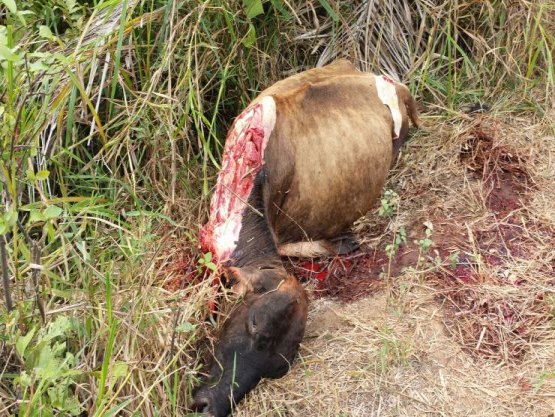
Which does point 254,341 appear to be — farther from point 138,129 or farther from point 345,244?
point 138,129

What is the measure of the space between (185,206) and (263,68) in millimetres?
982

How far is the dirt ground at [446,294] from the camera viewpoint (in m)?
3.72

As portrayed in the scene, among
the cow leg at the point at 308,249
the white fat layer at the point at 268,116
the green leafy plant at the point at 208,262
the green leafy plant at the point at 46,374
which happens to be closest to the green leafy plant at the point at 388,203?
the cow leg at the point at 308,249

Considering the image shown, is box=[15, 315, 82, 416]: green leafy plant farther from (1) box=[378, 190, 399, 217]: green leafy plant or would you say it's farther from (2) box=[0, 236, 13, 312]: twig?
(1) box=[378, 190, 399, 217]: green leafy plant

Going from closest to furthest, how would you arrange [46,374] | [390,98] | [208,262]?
1. [46,374]
2. [208,262]
3. [390,98]

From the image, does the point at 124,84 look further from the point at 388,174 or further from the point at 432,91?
the point at 432,91

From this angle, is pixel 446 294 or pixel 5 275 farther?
pixel 446 294

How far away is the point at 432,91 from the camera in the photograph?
216 inches

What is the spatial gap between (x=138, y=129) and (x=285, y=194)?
786 mm

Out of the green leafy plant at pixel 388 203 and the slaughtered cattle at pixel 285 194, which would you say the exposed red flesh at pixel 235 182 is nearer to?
the slaughtered cattle at pixel 285 194

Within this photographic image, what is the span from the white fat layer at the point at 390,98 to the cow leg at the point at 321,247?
2.22ft

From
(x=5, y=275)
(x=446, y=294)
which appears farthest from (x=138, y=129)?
(x=446, y=294)

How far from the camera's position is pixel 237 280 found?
13.0ft

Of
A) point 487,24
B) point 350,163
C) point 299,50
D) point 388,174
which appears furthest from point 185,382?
point 487,24
